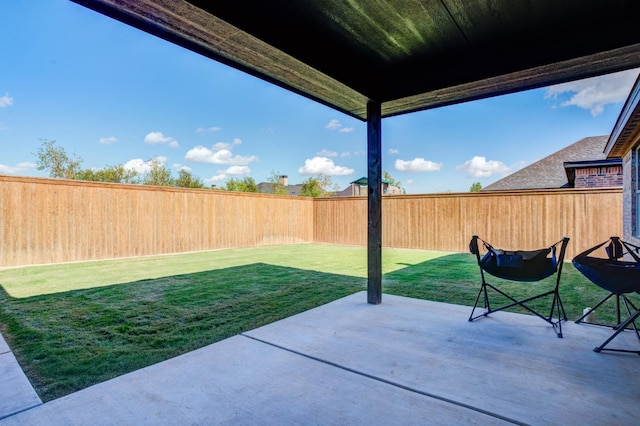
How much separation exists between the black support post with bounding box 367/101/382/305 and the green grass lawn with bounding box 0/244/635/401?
2.16ft

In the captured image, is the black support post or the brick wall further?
the brick wall

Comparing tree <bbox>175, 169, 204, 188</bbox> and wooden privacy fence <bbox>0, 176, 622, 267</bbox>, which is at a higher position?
tree <bbox>175, 169, 204, 188</bbox>

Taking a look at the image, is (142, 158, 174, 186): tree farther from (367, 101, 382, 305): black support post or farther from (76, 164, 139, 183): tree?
(367, 101, 382, 305): black support post

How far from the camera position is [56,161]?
48.5 feet

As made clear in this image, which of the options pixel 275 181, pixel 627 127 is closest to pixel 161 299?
pixel 627 127

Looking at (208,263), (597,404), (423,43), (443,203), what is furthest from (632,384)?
(443,203)

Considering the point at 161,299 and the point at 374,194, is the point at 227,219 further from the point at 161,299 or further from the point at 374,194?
the point at 374,194

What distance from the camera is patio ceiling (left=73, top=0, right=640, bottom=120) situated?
196cm

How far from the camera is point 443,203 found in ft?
29.9

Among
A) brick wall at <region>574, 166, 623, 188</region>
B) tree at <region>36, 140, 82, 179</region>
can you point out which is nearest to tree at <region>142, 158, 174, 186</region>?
tree at <region>36, 140, 82, 179</region>

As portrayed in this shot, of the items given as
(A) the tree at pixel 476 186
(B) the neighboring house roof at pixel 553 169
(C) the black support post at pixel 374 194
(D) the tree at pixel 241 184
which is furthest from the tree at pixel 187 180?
(A) the tree at pixel 476 186

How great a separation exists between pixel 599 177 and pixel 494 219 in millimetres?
3687

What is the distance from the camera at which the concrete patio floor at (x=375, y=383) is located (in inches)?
61.1

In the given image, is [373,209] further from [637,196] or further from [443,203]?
[443,203]
